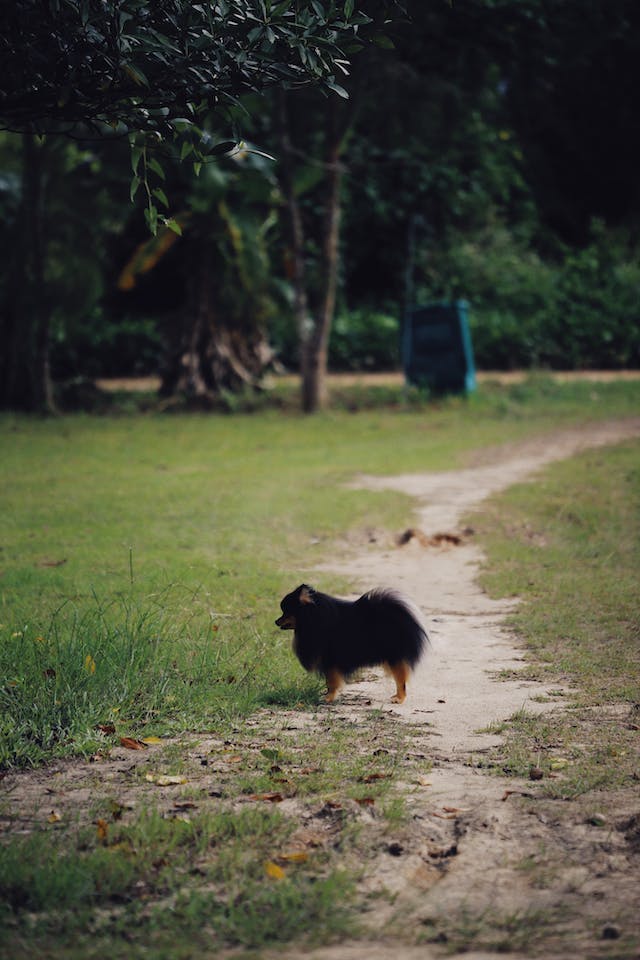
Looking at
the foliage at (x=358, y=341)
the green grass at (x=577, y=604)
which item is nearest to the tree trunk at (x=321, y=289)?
the foliage at (x=358, y=341)

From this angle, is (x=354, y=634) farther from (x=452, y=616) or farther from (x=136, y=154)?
(x=136, y=154)

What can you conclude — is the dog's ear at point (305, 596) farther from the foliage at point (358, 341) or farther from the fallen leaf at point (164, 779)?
the foliage at point (358, 341)

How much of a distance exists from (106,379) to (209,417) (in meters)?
6.02

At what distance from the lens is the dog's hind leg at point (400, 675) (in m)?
5.38

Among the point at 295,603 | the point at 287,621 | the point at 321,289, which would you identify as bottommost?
the point at 287,621

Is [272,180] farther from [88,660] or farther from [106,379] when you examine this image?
[88,660]

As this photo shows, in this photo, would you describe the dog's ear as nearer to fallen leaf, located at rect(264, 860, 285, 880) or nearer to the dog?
the dog

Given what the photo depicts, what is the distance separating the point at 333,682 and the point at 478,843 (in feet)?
5.54

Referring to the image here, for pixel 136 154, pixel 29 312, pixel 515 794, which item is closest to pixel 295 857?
pixel 515 794

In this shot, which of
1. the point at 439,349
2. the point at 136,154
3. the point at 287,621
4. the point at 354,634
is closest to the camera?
the point at 136,154

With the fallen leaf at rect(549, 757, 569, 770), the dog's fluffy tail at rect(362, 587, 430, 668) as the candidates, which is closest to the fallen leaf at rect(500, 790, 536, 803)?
the fallen leaf at rect(549, 757, 569, 770)

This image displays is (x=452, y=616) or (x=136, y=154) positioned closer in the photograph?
(x=136, y=154)

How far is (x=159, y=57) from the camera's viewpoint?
14.7 ft

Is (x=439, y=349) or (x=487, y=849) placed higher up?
(x=439, y=349)
